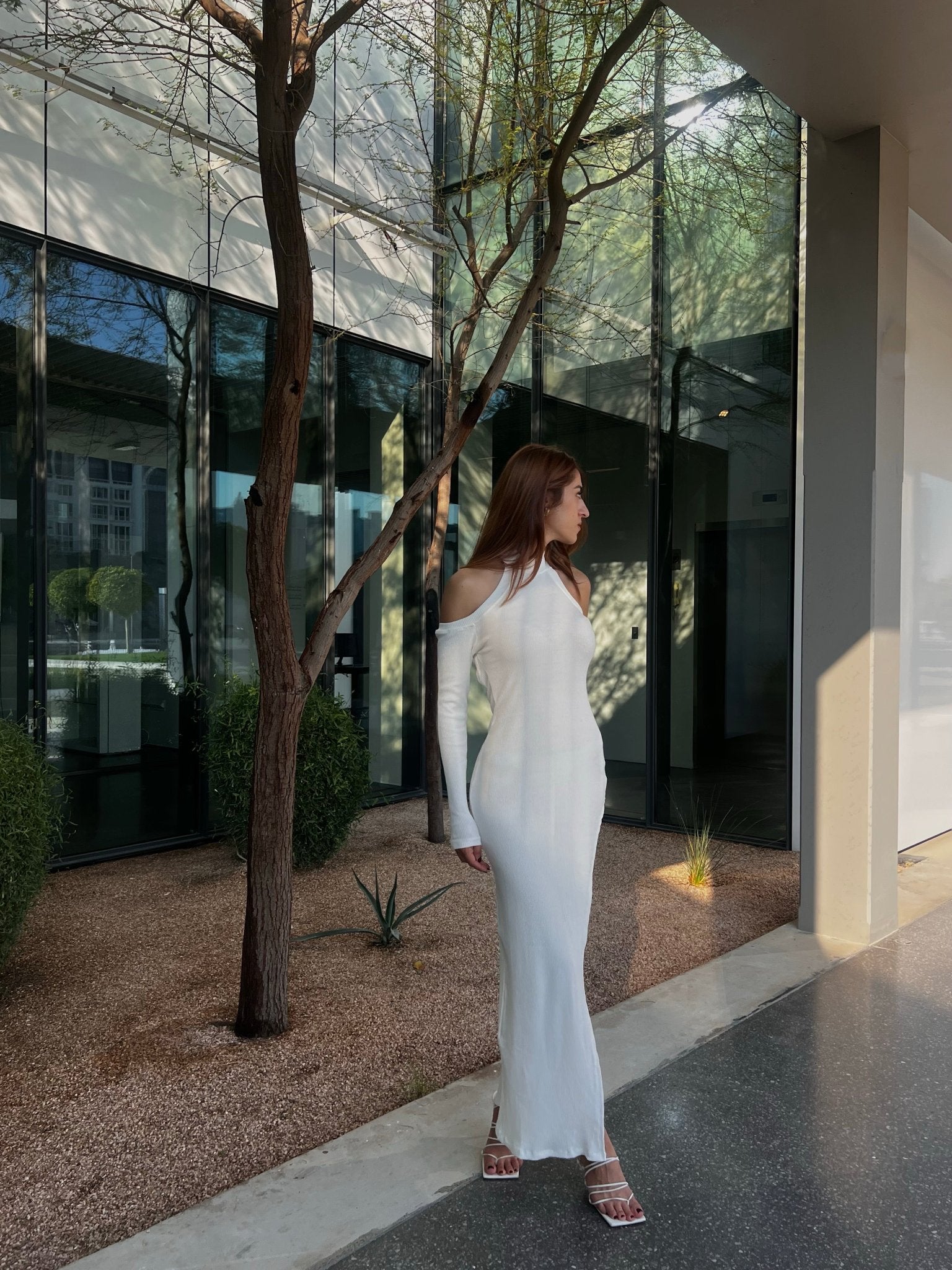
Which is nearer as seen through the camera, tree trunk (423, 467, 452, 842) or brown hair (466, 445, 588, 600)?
brown hair (466, 445, 588, 600)

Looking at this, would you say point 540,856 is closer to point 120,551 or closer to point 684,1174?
point 684,1174

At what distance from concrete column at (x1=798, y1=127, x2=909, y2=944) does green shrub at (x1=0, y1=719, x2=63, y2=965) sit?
3.15m

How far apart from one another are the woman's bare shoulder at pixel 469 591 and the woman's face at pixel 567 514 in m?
0.19

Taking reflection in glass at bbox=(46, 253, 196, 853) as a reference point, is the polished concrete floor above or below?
below

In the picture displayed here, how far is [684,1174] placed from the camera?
7.47ft

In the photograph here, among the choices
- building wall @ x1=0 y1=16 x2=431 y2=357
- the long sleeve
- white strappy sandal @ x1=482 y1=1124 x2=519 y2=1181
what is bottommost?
white strappy sandal @ x1=482 y1=1124 x2=519 y2=1181

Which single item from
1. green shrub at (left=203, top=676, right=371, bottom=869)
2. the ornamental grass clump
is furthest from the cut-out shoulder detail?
the ornamental grass clump

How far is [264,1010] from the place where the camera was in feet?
10.2

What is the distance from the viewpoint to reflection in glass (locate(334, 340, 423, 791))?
7.30 meters

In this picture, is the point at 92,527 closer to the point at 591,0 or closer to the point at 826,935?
the point at 591,0

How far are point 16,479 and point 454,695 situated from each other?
13.4 feet

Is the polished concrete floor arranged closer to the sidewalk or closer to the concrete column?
the sidewalk

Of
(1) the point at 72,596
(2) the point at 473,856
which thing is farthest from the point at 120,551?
(2) the point at 473,856

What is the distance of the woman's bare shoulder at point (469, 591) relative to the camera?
226 centimetres
